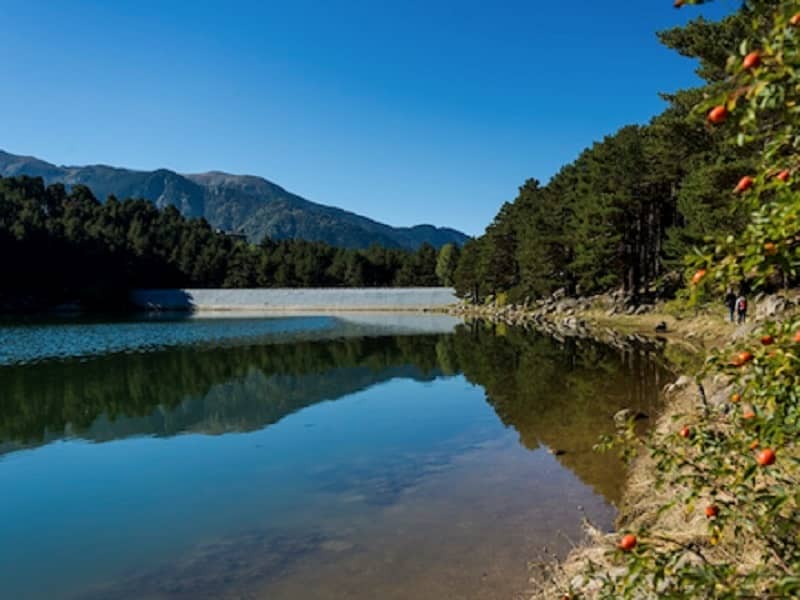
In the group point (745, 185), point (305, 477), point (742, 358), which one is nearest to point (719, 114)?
point (745, 185)

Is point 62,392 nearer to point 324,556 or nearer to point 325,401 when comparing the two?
point 325,401

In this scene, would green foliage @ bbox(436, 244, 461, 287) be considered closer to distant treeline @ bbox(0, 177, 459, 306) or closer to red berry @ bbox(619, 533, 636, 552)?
distant treeline @ bbox(0, 177, 459, 306)

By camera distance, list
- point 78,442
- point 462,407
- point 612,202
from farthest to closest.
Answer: point 612,202 → point 462,407 → point 78,442

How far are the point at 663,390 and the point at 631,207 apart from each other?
29.7 m

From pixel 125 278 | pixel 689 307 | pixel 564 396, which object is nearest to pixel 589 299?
pixel 564 396

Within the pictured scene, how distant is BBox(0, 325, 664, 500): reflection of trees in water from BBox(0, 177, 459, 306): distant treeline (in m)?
68.1

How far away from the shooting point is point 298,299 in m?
88.2

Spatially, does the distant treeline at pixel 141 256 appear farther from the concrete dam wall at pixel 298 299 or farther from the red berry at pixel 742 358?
the red berry at pixel 742 358

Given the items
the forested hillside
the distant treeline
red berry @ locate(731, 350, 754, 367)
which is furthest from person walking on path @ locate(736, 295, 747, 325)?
the distant treeline

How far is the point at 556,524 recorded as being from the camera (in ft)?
27.9

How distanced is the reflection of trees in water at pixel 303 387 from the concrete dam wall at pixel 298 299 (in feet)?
160

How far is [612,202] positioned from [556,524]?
36264 millimetres

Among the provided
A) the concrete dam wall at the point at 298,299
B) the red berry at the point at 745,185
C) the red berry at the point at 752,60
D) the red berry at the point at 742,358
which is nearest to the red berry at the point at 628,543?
the red berry at the point at 742,358

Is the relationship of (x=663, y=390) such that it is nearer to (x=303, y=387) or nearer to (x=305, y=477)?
(x=305, y=477)
